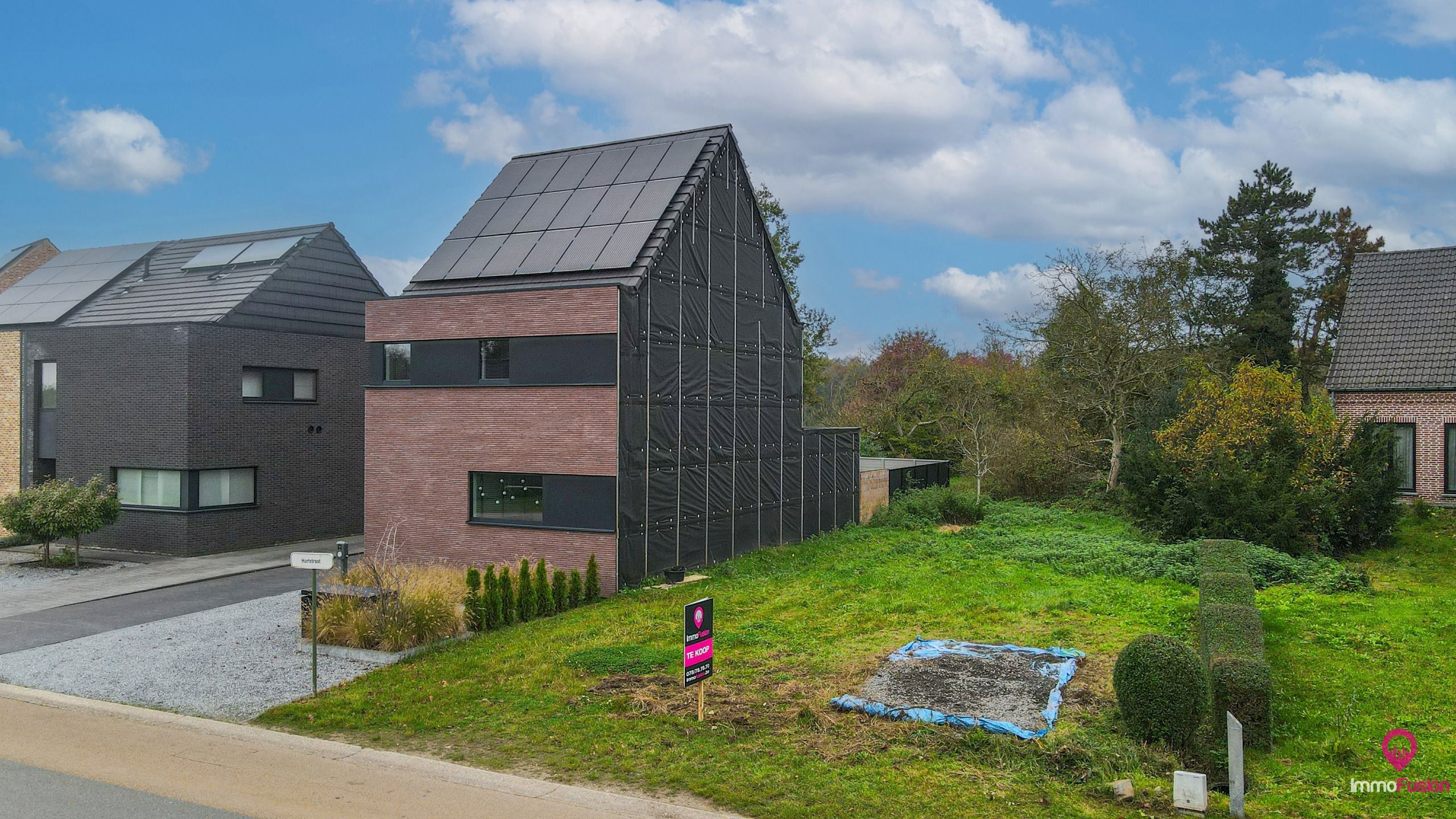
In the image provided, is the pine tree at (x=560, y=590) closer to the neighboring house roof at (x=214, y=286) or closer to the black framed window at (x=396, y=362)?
the black framed window at (x=396, y=362)

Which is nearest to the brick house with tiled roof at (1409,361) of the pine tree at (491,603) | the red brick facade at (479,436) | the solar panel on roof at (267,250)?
the red brick facade at (479,436)

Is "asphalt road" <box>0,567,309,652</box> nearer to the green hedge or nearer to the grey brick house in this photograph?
the grey brick house

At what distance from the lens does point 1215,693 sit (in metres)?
8.29

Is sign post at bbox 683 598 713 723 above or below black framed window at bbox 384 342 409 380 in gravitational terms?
below

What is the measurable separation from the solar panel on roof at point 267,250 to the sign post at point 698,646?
21.7 m

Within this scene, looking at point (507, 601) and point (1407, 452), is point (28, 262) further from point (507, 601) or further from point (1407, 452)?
point (1407, 452)

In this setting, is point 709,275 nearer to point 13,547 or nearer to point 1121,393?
point 1121,393

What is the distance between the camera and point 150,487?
2341cm

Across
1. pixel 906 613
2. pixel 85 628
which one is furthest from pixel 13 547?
pixel 906 613

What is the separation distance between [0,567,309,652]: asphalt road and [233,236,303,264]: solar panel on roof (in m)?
10.2

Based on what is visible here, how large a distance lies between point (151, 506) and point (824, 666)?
19.4 m

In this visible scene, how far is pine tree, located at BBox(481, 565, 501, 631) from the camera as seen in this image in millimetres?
Result: 14276

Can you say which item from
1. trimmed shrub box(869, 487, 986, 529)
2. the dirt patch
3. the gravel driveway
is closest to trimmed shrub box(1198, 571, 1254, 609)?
the dirt patch

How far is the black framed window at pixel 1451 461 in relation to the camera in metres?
22.9
